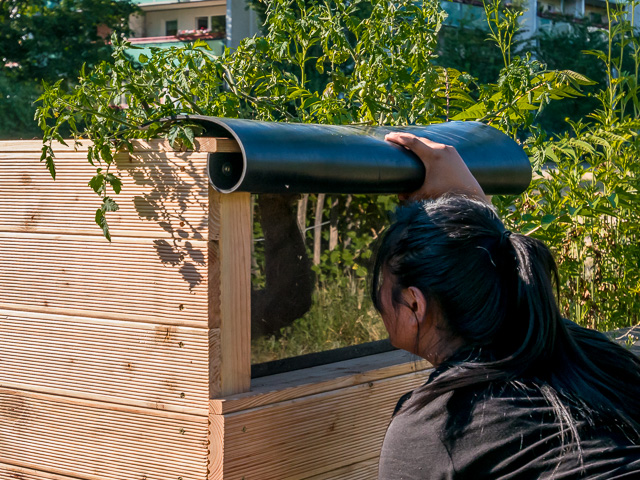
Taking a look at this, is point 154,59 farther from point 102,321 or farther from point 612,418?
point 612,418

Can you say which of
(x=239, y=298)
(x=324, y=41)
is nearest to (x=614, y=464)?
(x=239, y=298)

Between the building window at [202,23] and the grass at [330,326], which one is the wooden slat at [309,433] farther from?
the building window at [202,23]

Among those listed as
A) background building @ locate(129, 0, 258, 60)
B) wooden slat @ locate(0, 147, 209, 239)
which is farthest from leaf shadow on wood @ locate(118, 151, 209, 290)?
background building @ locate(129, 0, 258, 60)

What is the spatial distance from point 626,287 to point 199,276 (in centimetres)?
252

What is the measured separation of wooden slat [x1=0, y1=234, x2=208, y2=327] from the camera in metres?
1.80

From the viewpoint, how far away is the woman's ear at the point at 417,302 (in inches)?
57.6

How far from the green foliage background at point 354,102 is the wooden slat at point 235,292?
187 mm

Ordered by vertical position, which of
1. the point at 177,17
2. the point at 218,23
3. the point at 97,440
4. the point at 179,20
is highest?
the point at 177,17

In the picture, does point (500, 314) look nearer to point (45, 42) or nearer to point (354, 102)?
point (354, 102)

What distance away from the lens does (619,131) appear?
3516 millimetres

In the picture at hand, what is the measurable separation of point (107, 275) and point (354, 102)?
119 centimetres

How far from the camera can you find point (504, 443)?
4.36ft

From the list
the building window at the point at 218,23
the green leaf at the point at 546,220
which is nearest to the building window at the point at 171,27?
the building window at the point at 218,23

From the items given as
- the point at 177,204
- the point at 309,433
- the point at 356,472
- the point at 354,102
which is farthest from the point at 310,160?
the point at 354,102
